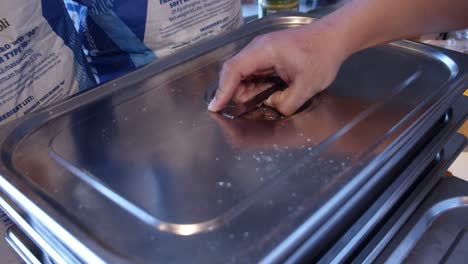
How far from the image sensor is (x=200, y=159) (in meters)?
0.43

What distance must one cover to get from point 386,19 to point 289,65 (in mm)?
138

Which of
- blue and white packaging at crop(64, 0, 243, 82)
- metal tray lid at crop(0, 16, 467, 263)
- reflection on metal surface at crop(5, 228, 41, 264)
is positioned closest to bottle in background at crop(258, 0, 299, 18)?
blue and white packaging at crop(64, 0, 243, 82)

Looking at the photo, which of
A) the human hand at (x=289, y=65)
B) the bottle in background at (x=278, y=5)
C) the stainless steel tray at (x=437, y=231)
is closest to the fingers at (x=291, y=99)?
the human hand at (x=289, y=65)

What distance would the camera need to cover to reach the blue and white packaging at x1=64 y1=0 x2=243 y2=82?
75 cm

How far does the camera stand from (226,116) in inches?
19.9

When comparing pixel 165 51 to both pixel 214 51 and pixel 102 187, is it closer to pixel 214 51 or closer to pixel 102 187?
pixel 214 51

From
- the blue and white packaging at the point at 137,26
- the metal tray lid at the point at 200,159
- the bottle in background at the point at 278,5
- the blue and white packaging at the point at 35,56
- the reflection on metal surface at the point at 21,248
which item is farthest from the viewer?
the bottle in background at the point at 278,5

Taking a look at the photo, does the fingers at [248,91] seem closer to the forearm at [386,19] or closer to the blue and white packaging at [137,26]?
the forearm at [386,19]

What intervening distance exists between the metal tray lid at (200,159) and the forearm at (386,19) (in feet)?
0.16

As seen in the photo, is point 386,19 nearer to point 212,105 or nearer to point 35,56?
point 212,105

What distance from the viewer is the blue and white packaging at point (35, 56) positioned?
608 mm

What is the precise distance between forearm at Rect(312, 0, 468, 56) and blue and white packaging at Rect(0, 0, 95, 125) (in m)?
0.41

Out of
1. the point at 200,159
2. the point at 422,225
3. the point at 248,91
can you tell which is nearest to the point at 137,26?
the point at 248,91

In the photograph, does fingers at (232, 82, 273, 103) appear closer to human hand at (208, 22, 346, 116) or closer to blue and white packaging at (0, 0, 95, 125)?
human hand at (208, 22, 346, 116)
